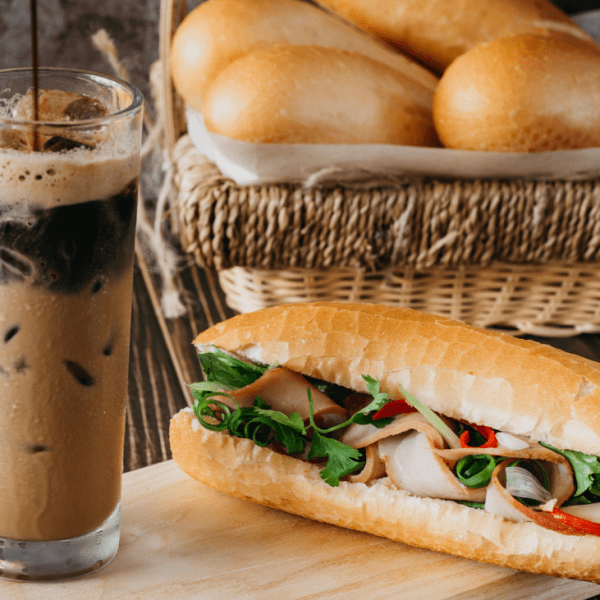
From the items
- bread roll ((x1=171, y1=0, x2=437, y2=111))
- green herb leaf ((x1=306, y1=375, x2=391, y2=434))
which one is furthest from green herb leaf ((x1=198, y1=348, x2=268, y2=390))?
bread roll ((x1=171, y1=0, x2=437, y2=111))

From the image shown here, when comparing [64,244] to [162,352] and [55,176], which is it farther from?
[162,352]

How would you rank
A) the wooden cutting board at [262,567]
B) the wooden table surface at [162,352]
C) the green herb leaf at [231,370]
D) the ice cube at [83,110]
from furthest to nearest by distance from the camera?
the wooden table surface at [162,352] < the green herb leaf at [231,370] < the wooden cutting board at [262,567] < the ice cube at [83,110]

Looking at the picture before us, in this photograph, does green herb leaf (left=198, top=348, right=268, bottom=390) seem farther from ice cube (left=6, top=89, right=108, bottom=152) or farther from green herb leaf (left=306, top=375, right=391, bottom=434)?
ice cube (left=6, top=89, right=108, bottom=152)

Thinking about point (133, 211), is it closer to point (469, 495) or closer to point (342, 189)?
point (469, 495)

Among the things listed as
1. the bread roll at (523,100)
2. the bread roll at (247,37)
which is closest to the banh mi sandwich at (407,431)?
the bread roll at (523,100)

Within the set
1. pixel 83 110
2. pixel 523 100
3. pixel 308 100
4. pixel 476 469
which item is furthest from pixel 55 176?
pixel 523 100

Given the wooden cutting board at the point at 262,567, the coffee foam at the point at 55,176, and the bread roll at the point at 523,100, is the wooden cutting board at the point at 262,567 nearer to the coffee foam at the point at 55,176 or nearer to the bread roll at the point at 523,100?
the coffee foam at the point at 55,176

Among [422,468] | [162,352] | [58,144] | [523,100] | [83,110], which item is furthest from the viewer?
[162,352]
